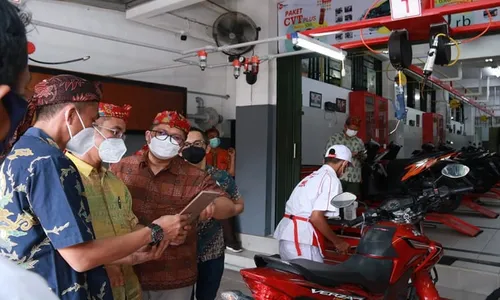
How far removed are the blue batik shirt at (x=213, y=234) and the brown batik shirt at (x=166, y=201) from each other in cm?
43

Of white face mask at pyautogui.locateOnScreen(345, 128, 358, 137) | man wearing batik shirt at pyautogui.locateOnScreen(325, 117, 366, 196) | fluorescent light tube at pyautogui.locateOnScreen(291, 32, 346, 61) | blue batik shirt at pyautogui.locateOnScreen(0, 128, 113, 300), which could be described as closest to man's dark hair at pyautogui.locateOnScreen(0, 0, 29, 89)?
blue batik shirt at pyautogui.locateOnScreen(0, 128, 113, 300)

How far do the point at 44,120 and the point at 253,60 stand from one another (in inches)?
137

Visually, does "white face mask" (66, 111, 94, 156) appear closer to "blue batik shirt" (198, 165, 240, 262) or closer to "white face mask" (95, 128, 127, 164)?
"white face mask" (95, 128, 127, 164)

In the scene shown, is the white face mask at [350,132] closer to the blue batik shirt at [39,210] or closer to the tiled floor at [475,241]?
the tiled floor at [475,241]

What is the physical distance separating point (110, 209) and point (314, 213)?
1443 millimetres

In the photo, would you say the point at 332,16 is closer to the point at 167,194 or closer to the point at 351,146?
the point at 351,146

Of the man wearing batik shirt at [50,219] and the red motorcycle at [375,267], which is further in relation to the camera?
the red motorcycle at [375,267]

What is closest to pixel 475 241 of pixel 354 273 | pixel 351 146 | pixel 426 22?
pixel 351 146

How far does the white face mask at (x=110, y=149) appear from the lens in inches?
67.3

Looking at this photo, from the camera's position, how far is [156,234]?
4.86 ft

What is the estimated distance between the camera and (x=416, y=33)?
2799mm

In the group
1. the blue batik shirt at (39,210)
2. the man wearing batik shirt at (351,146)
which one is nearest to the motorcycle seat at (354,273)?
the blue batik shirt at (39,210)

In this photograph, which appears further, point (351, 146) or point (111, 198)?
point (351, 146)

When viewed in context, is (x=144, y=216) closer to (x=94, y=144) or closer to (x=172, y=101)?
(x=94, y=144)
